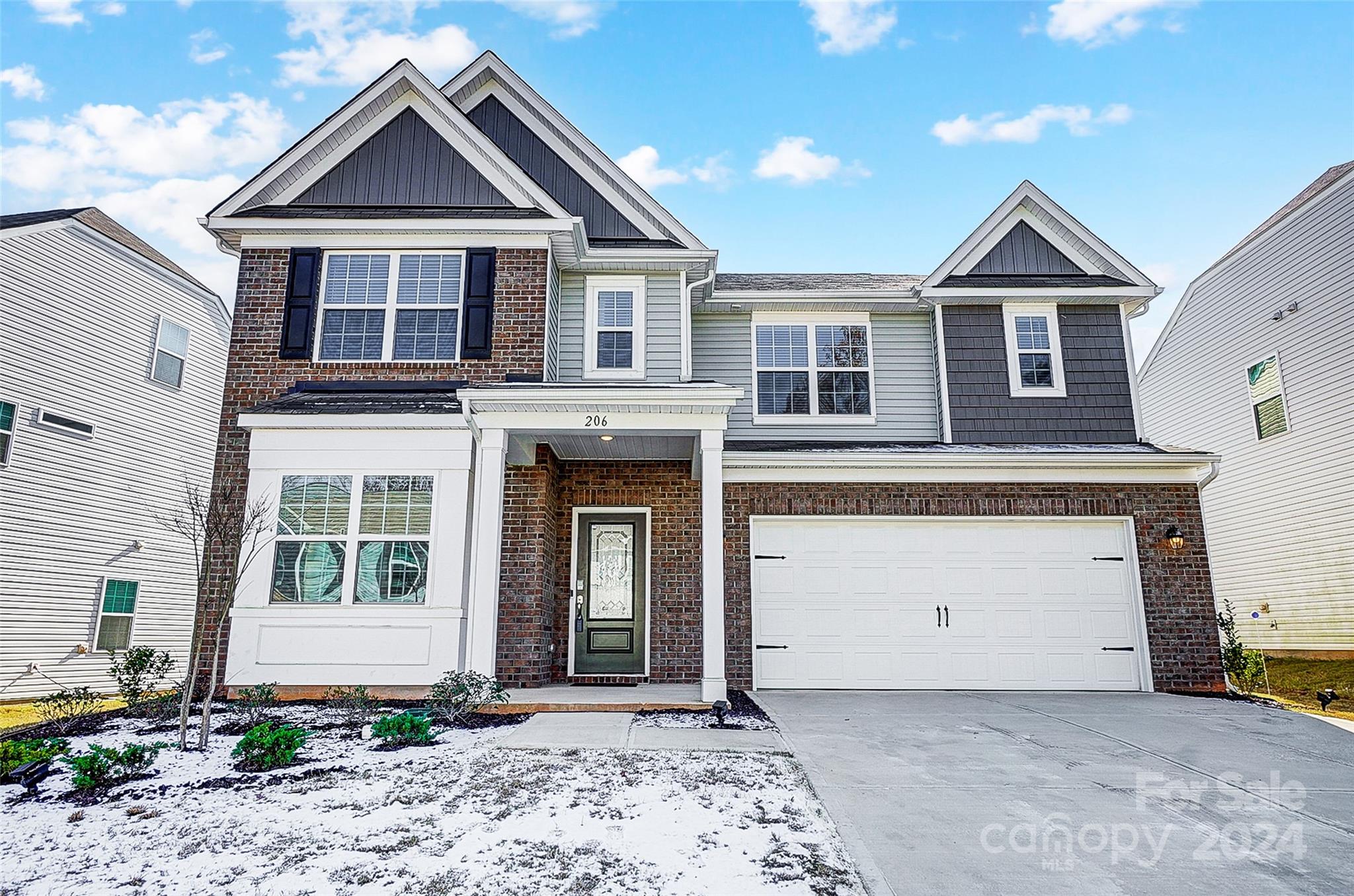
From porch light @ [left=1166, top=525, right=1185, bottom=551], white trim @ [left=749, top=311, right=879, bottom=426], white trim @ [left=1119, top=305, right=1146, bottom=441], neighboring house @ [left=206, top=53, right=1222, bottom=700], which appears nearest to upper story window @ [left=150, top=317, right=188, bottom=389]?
neighboring house @ [left=206, top=53, right=1222, bottom=700]

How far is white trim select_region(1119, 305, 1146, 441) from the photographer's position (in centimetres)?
1095

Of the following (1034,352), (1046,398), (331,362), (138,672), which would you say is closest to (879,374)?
(1034,352)

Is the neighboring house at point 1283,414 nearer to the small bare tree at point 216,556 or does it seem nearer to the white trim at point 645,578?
the white trim at point 645,578

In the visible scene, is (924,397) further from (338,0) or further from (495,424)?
(338,0)

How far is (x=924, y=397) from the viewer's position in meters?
11.4

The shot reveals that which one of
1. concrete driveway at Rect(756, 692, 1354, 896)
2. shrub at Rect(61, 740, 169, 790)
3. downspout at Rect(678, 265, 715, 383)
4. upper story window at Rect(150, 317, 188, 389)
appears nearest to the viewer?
concrete driveway at Rect(756, 692, 1354, 896)

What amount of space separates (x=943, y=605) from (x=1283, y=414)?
10023mm

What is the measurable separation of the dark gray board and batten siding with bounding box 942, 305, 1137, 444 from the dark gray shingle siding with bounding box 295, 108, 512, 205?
6876 millimetres

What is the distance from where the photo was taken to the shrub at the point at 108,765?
453 centimetres

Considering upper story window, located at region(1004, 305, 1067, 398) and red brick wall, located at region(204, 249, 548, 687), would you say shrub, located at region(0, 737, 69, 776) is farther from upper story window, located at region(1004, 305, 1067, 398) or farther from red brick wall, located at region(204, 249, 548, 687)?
upper story window, located at region(1004, 305, 1067, 398)

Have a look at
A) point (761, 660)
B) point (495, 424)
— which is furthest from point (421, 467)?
point (761, 660)

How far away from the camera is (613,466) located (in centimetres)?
1029

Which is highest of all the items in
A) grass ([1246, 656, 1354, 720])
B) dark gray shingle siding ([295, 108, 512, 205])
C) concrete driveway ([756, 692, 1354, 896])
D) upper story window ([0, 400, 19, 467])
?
dark gray shingle siding ([295, 108, 512, 205])

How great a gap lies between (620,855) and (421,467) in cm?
583
